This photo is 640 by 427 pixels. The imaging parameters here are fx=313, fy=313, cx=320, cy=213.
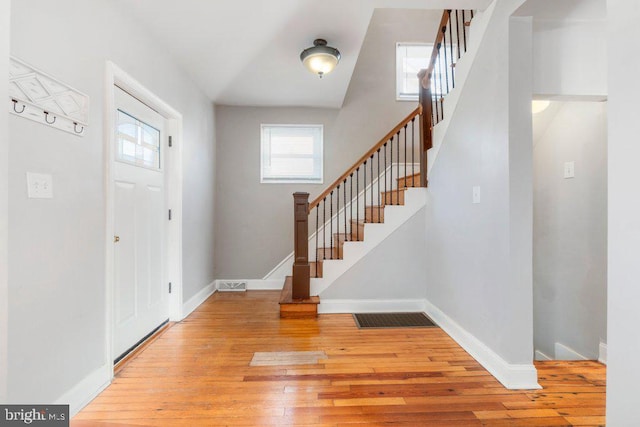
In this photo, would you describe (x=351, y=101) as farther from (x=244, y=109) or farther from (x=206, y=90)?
(x=206, y=90)

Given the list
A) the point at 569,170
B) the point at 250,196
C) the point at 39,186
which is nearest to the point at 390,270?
the point at 569,170

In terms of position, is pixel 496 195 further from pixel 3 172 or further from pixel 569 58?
pixel 3 172

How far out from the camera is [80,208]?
1.73 metres

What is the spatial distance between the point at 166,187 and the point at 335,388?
2348 mm

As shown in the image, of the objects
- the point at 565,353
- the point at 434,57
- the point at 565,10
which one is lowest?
the point at 565,353

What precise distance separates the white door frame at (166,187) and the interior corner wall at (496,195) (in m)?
2.48

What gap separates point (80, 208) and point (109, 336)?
83cm

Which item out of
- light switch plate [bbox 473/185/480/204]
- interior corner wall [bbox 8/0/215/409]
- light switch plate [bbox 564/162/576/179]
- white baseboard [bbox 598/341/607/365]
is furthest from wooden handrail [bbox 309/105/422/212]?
white baseboard [bbox 598/341/607/365]

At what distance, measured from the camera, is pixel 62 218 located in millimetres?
1606

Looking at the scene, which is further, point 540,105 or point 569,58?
point 540,105

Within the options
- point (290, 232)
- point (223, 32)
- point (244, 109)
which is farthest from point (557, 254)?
point (244, 109)

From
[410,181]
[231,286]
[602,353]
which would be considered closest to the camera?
[602,353]

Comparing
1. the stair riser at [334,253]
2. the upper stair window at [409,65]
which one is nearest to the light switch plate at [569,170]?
the stair riser at [334,253]

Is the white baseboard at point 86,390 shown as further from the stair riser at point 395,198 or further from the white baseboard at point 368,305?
the stair riser at point 395,198
